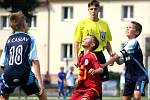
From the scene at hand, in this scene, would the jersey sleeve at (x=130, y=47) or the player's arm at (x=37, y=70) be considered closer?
the player's arm at (x=37, y=70)

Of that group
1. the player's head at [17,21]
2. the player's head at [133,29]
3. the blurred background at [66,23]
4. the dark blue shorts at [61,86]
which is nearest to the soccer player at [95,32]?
the player's head at [133,29]

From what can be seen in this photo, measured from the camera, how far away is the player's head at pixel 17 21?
11.7 meters

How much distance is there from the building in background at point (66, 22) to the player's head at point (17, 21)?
54234 mm

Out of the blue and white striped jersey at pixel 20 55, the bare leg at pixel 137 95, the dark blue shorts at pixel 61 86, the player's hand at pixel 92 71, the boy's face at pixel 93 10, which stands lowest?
the dark blue shorts at pixel 61 86

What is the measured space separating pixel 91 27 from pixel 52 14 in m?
55.3

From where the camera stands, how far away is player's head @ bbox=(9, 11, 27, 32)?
11.7m

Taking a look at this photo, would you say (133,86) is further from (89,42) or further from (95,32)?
(89,42)

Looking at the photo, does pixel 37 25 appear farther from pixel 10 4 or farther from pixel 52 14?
pixel 10 4

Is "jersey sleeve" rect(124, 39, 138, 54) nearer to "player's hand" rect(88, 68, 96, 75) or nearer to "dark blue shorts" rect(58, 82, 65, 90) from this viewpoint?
"player's hand" rect(88, 68, 96, 75)

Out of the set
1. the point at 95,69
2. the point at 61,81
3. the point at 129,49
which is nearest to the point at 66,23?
the point at 61,81

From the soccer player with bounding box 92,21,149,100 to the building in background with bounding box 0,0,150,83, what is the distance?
52.4m

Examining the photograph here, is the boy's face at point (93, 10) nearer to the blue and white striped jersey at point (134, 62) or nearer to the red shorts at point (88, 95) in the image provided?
the blue and white striped jersey at point (134, 62)

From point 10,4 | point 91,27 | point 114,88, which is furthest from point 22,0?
point 91,27

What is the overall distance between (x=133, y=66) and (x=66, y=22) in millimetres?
56169
